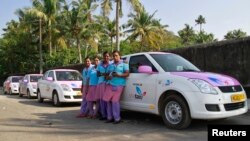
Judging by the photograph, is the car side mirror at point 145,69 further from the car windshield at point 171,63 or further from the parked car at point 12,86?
the parked car at point 12,86

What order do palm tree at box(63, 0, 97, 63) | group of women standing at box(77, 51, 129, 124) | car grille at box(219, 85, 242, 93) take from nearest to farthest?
1. car grille at box(219, 85, 242, 93)
2. group of women standing at box(77, 51, 129, 124)
3. palm tree at box(63, 0, 97, 63)

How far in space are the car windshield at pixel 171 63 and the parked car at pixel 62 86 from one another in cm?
631

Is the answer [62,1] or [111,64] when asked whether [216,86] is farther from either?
[62,1]

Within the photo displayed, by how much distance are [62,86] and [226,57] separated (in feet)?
21.7

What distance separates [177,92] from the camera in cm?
861

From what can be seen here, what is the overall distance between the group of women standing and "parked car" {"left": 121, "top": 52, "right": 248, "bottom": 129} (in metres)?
0.29

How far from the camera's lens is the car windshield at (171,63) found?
30.4 feet

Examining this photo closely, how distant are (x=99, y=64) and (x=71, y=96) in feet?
16.2

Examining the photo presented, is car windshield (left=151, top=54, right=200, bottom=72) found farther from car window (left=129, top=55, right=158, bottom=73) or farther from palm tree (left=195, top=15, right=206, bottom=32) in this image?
palm tree (left=195, top=15, right=206, bottom=32)

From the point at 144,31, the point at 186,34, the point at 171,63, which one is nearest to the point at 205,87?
the point at 171,63

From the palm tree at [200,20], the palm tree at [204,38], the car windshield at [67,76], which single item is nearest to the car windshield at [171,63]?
the car windshield at [67,76]

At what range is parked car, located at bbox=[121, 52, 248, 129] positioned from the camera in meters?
8.13

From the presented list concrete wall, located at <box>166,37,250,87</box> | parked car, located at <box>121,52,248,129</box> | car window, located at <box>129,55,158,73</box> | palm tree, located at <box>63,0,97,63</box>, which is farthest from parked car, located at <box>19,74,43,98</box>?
palm tree, located at <box>63,0,97,63</box>

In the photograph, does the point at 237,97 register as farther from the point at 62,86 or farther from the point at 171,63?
the point at 62,86
